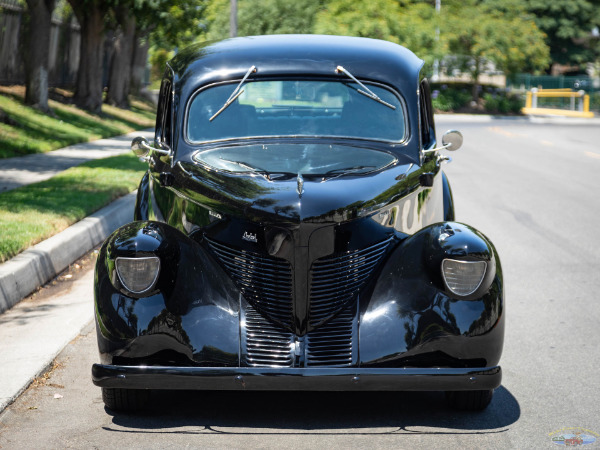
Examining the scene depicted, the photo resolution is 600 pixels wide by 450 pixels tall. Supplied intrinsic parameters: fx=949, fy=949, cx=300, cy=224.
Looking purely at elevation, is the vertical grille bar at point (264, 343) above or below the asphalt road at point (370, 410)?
above

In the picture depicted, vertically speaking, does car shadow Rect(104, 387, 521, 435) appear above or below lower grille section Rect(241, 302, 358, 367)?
below

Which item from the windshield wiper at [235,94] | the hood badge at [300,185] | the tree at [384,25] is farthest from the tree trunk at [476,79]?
the hood badge at [300,185]

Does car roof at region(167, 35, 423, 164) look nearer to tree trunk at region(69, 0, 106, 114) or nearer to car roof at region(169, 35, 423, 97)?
car roof at region(169, 35, 423, 97)

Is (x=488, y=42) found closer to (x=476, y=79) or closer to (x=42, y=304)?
(x=476, y=79)

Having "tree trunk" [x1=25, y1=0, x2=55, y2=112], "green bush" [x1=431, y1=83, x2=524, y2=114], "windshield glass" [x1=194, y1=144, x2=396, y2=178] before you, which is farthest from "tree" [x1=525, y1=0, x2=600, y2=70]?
"windshield glass" [x1=194, y1=144, x2=396, y2=178]

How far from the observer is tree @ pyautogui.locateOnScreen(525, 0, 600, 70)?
66.9 m

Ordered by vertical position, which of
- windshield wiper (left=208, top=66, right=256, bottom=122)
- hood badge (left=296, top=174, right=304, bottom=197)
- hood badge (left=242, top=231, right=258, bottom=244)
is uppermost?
windshield wiper (left=208, top=66, right=256, bottom=122)

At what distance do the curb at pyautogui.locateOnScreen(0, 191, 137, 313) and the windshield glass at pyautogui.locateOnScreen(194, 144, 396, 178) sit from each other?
226cm

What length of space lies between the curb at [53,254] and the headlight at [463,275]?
139 inches

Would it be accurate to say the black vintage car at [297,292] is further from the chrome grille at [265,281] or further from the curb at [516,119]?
the curb at [516,119]

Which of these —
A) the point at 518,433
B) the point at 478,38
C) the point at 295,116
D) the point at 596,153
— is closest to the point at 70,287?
the point at 295,116

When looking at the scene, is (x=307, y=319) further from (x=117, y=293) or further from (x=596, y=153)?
(x=596, y=153)

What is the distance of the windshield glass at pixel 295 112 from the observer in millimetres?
5668

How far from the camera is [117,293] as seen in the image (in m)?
4.49
